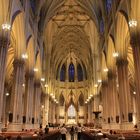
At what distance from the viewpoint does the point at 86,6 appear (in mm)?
34094

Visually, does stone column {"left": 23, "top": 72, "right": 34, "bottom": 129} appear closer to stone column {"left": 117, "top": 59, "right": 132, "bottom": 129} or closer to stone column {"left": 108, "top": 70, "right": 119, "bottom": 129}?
stone column {"left": 108, "top": 70, "right": 119, "bottom": 129}

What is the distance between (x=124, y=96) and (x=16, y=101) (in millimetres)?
10533

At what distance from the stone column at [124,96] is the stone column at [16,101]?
32.1 feet

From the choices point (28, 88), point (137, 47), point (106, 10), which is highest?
point (106, 10)

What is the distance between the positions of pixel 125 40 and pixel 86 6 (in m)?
15.5

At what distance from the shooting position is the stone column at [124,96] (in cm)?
1873

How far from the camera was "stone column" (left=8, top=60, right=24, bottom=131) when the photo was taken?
1880 cm

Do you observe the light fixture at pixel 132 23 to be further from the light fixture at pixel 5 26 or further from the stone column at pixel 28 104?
the stone column at pixel 28 104

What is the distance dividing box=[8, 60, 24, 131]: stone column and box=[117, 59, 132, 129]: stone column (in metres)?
9.80

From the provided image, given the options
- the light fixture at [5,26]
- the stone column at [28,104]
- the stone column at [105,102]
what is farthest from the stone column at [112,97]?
the light fixture at [5,26]

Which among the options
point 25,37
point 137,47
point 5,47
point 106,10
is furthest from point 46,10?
point 137,47

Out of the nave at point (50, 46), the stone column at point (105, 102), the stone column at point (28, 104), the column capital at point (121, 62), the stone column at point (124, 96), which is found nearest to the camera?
the nave at point (50, 46)

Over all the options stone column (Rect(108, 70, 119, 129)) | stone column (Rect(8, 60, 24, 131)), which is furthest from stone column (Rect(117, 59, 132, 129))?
stone column (Rect(8, 60, 24, 131))

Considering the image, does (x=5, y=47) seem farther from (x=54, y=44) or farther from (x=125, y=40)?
(x=54, y=44)
